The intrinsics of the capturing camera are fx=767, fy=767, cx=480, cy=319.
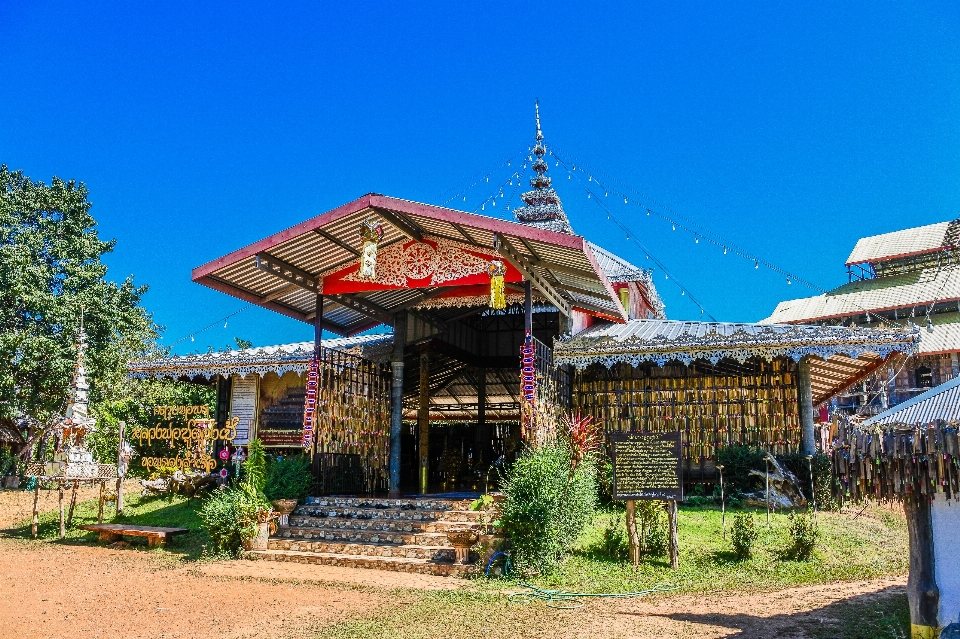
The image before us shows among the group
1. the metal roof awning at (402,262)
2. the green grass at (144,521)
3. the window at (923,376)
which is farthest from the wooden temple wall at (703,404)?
the window at (923,376)

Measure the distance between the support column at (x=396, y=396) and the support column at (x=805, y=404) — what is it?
8.08m

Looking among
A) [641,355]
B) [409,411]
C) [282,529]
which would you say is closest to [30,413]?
[409,411]

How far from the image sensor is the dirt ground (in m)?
7.45

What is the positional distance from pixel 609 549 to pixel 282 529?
540 centimetres

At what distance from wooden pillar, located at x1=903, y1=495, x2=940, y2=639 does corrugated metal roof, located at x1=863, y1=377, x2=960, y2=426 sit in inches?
25.0

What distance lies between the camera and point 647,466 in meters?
10.5

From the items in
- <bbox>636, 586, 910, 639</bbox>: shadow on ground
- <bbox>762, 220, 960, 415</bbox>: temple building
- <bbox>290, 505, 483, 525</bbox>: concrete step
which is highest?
<bbox>762, 220, 960, 415</bbox>: temple building

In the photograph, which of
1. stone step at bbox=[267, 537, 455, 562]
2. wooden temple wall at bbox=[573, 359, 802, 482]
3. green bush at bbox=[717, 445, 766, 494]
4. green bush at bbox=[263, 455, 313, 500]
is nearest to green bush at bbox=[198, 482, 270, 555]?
stone step at bbox=[267, 537, 455, 562]

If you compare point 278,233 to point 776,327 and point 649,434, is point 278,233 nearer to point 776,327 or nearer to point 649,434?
point 649,434

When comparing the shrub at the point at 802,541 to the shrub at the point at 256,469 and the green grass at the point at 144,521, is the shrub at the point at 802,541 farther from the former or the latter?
the green grass at the point at 144,521

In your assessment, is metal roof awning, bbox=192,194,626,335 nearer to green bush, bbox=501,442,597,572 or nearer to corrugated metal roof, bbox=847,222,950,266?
green bush, bbox=501,442,597,572

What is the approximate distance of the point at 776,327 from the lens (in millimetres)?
15008

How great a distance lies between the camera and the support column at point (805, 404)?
15.2 meters

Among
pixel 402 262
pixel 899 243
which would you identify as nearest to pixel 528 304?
pixel 402 262
